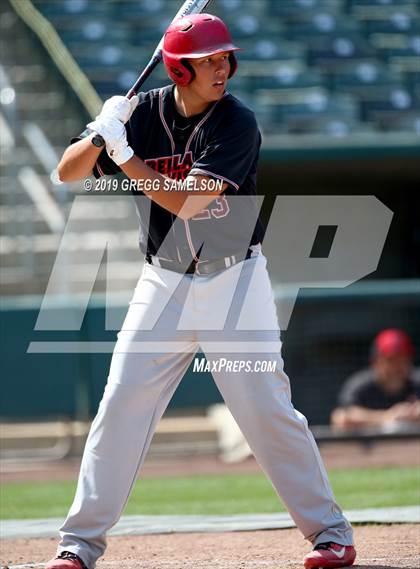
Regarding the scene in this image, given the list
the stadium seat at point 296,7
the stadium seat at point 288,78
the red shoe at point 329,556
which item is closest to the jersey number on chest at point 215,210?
the red shoe at point 329,556

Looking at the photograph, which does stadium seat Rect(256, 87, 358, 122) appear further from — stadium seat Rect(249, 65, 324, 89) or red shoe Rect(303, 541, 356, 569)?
red shoe Rect(303, 541, 356, 569)

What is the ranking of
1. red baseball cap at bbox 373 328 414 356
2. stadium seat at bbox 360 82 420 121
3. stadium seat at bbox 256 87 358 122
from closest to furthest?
1. red baseball cap at bbox 373 328 414 356
2. stadium seat at bbox 256 87 358 122
3. stadium seat at bbox 360 82 420 121

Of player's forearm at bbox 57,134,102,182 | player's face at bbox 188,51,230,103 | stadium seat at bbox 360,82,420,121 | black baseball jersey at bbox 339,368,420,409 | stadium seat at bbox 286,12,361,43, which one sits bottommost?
player's forearm at bbox 57,134,102,182

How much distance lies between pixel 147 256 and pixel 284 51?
8.37 m

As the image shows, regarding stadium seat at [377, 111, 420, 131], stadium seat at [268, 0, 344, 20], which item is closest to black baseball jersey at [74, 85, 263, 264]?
stadium seat at [377, 111, 420, 131]

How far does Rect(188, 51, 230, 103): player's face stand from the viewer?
3.54 m

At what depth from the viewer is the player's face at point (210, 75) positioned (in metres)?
3.54

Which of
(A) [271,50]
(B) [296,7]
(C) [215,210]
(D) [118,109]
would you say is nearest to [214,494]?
(C) [215,210]

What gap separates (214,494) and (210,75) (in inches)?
137

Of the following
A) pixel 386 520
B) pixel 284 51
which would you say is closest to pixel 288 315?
pixel 386 520

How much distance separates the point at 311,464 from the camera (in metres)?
3.62

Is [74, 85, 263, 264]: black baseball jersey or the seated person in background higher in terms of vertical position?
the seated person in background

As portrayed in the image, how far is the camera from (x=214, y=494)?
21.2 ft

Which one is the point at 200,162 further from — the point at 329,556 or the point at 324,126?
the point at 324,126
